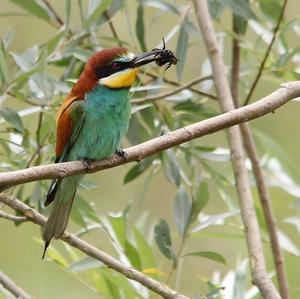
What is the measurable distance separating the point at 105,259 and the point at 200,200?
0.31m

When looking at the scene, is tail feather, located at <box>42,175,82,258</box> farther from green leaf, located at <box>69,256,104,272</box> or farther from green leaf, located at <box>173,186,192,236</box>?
green leaf, located at <box>173,186,192,236</box>

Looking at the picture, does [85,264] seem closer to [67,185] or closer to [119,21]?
[67,185]

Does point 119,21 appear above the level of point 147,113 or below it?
above

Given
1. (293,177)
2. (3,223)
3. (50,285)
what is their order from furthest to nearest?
1. (3,223)
2. (50,285)
3. (293,177)

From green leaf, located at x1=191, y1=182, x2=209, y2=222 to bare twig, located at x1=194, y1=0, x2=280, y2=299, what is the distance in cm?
8

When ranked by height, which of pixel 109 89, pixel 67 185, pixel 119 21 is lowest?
pixel 67 185

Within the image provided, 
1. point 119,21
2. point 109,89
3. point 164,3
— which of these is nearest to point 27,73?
point 109,89

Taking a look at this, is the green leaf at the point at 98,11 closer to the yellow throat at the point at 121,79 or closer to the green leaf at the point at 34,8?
the yellow throat at the point at 121,79

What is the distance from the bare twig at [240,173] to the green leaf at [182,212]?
14 cm

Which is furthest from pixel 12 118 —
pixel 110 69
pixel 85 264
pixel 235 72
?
pixel 235 72

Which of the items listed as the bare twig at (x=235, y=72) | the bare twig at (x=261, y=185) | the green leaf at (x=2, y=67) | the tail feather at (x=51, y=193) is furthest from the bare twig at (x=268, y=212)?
the green leaf at (x=2, y=67)

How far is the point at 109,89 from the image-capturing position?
2338 millimetres

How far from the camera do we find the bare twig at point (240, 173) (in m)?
2.10

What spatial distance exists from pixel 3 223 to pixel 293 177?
5.11 ft
